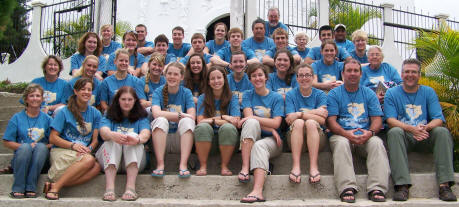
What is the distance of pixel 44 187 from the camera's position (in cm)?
356

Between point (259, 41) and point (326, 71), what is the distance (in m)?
1.26

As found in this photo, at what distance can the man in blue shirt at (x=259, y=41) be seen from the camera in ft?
19.2

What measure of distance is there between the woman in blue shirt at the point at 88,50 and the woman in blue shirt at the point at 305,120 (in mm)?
2712

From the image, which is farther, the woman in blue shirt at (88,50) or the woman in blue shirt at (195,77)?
the woman in blue shirt at (88,50)

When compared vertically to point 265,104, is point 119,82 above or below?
above

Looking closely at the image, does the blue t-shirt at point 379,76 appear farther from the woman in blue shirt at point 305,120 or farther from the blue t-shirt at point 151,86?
the blue t-shirt at point 151,86

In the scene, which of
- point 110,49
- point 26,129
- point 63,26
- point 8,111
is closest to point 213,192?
point 26,129

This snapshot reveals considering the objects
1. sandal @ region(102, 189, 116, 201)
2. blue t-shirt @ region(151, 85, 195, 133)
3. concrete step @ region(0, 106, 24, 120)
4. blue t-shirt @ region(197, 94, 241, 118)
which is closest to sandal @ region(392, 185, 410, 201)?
blue t-shirt @ region(197, 94, 241, 118)

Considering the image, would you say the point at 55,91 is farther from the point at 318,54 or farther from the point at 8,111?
the point at 318,54

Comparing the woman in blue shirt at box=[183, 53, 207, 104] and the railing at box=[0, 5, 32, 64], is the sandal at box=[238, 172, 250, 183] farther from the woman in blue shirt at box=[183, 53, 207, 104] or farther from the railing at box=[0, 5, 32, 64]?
the railing at box=[0, 5, 32, 64]

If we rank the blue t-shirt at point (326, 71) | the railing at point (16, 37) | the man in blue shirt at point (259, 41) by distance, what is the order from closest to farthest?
the blue t-shirt at point (326, 71), the man in blue shirt at point (259, 41), the railing at point (16, 37)

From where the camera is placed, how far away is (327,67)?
5.11 m

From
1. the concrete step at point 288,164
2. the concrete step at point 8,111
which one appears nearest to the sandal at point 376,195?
the concrete step at point 288,164

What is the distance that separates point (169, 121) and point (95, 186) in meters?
0.91
